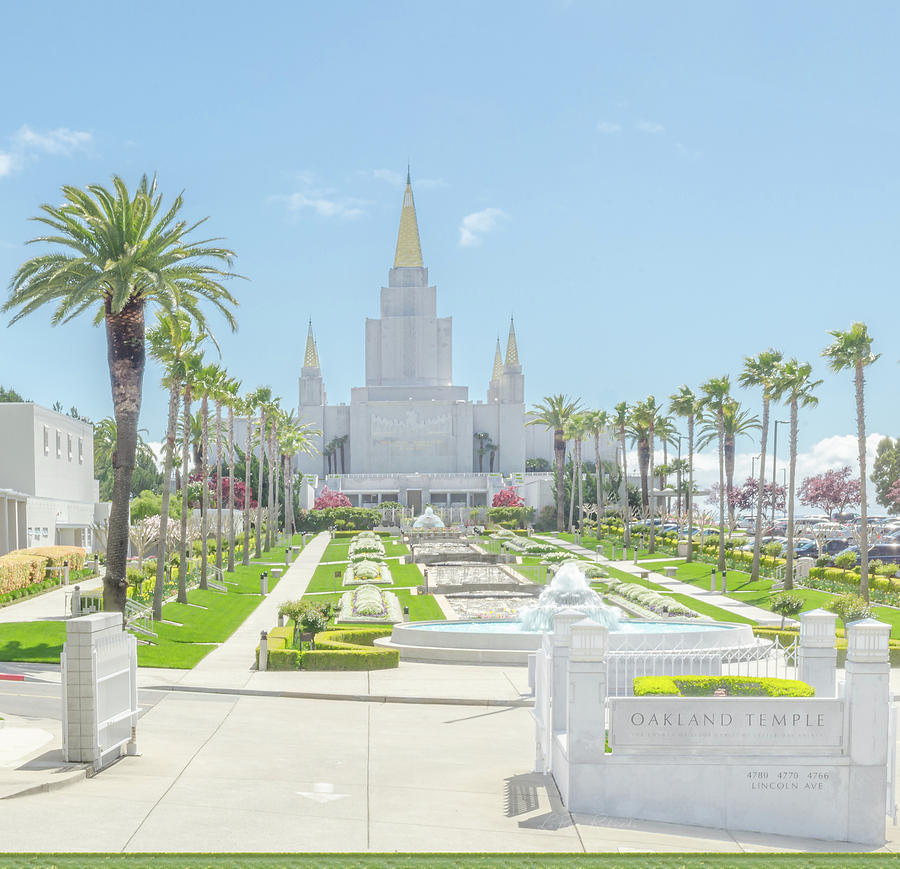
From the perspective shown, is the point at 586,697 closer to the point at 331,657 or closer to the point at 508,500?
the point at 331,657

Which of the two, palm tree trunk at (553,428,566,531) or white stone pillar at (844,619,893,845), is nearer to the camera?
white stone pillar at (844,619,893,845)

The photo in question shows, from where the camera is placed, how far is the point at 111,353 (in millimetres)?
29891

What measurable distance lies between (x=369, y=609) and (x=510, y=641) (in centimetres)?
913

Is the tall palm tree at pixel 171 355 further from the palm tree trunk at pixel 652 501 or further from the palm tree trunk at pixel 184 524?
the palm tree trunk at pixel 652 501

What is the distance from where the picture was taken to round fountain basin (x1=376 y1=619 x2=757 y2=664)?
27.0 metres

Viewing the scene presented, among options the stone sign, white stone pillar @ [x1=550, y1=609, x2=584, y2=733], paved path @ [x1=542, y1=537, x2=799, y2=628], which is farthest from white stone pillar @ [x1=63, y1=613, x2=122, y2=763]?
paved path @ [x1=542, y1=537, x2=799, y2=628]

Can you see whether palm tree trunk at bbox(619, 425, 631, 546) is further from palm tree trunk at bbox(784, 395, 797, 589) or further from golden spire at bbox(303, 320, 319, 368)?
golden spire at bbox(303, 320, 319, 368)

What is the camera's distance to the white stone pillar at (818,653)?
15961 millimetres

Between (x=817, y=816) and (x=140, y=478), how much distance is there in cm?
10248

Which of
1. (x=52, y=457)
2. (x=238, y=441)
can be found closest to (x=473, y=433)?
(x=238, y=441)

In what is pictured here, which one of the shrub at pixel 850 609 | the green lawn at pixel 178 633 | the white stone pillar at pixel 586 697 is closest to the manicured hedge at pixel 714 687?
the white stone pillar at pixel 586 697

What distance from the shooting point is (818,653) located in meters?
16.0

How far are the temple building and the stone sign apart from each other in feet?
406

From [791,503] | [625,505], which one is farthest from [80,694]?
[625,505]
